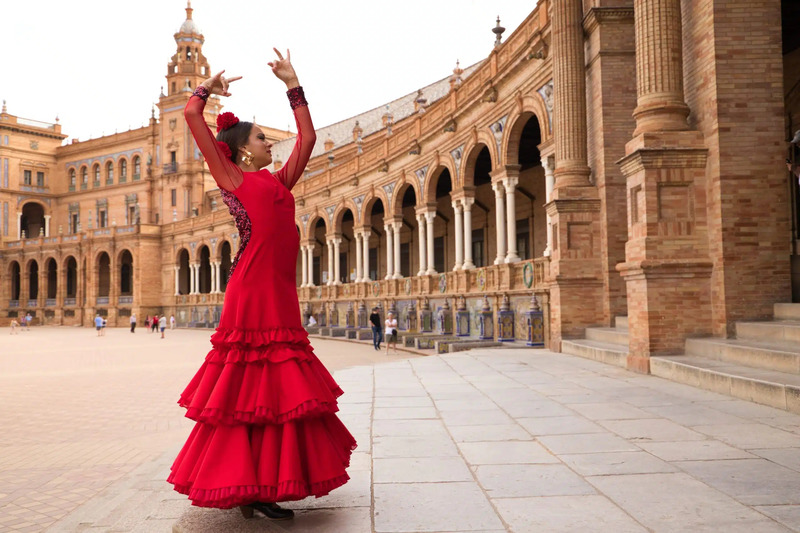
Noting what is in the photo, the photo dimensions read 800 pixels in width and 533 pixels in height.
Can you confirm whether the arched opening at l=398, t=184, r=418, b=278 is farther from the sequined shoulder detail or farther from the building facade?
the sequined shoulder detail

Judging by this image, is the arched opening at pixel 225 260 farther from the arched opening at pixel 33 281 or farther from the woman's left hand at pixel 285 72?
the woman's left hand at pixel 285 72

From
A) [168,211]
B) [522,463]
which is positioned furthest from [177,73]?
[522,463]

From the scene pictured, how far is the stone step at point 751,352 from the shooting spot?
20.8 feet

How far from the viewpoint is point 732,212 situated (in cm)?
811

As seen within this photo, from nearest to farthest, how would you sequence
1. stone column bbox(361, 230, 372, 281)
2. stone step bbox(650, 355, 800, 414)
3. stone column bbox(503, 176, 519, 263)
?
stone step bbox(650, 355, 800, 414) → stone column bbox(503, 176, 519, 263) → stone column bbox(361, 230, 372, 281)

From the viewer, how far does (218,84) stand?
127 inches

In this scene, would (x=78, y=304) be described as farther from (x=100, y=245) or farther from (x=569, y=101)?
(x=569, y=101)

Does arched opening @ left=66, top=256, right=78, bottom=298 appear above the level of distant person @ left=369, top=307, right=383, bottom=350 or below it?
above

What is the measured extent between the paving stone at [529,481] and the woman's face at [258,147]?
2.17 metres

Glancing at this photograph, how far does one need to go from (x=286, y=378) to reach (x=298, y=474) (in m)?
0.42

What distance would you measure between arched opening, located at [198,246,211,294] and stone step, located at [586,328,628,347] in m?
43.5

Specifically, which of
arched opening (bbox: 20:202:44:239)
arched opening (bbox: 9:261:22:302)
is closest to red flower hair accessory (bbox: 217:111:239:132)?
arched opening (bbox: 9:261:22:302)

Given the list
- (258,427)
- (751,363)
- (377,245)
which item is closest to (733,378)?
(751,363)

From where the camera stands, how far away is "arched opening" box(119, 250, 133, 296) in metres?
59.2
